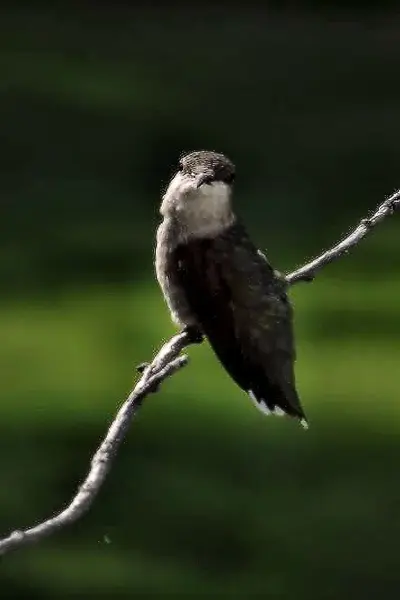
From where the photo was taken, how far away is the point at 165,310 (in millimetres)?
1687

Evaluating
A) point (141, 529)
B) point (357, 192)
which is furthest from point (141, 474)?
point (357, 192)

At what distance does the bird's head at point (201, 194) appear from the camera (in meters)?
0.90

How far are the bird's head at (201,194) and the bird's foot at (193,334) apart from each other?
0.09 m

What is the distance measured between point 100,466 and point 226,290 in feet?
0.63

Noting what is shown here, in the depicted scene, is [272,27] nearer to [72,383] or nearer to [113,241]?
[113,241]

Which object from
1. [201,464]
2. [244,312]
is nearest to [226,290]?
[244,312]

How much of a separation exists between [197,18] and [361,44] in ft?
1.26

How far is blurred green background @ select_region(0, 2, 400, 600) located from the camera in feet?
4.73

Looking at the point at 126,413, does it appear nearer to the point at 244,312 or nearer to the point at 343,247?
the point at 244,312

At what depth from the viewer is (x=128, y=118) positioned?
8.20 feet

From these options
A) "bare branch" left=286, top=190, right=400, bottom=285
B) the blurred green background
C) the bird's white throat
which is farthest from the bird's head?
the blurred green background

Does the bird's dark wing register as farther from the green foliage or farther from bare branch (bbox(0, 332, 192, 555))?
the green foliage

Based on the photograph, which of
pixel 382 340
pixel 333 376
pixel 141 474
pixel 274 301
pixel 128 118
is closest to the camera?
pixel 274 301

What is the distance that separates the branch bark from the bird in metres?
0.03
